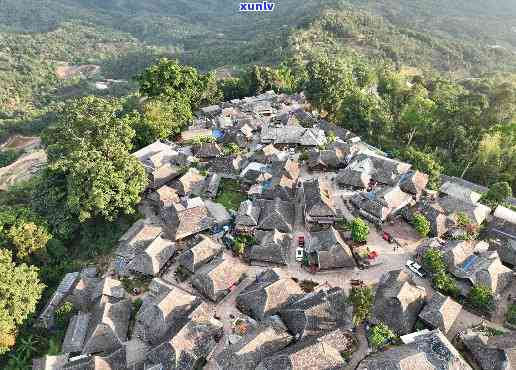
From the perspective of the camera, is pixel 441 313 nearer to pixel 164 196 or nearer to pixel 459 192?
pixel 459 192

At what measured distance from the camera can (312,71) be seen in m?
50.3

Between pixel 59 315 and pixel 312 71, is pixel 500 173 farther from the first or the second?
pixel 59 315

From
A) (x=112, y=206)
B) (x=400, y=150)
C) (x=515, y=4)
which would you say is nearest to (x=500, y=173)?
(x=400, y=150)

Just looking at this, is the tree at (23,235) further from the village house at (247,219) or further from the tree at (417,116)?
the tree at (417,116)

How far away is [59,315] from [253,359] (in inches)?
606

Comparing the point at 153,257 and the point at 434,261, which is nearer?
the point at 434,261

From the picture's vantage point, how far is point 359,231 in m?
29.5

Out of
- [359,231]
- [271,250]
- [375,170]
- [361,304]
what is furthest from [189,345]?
[375,170]

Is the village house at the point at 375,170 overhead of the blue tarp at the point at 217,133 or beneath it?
overhead

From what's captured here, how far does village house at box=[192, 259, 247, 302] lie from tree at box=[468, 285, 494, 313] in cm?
1646

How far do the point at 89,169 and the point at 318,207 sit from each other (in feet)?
66.3

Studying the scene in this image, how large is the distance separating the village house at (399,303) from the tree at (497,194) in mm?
15858

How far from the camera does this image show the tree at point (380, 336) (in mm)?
22125

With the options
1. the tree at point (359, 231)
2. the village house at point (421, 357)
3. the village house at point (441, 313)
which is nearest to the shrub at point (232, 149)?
the tree at point (359, 231)
